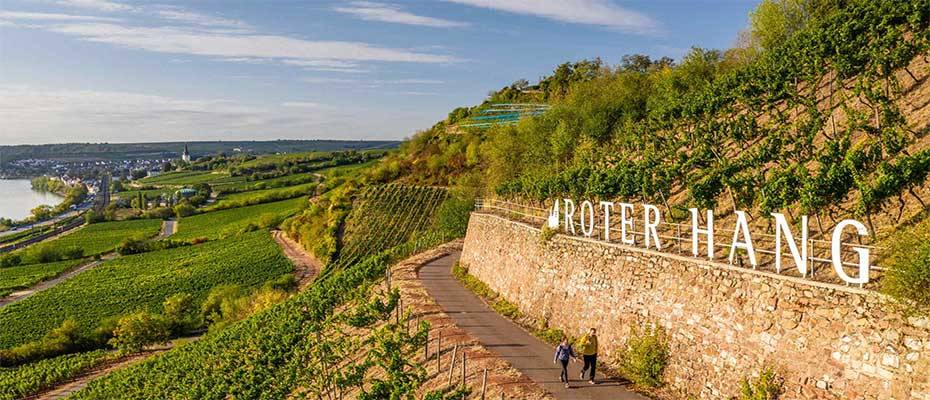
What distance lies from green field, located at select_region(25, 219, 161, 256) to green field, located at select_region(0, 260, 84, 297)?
788 cm

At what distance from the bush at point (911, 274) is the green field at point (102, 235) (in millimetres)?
118791

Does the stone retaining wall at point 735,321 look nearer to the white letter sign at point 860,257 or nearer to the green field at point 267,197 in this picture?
the white letter sign at point 860,257

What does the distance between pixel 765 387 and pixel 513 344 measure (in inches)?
416

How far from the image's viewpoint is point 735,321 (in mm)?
16500

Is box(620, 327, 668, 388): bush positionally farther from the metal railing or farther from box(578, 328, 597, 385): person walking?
the metal railing

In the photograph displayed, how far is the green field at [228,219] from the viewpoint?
111 metres

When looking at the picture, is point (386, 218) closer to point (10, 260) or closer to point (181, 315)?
point (181, 315)

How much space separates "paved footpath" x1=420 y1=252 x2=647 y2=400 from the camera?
1831 centimetres

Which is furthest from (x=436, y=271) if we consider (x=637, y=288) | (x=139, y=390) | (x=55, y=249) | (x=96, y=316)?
(x=55, y=249)

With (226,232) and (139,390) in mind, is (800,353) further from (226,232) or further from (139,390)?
(226,232)

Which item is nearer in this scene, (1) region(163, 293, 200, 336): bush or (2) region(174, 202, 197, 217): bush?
(1) region(163, 293, 200, 336): bush

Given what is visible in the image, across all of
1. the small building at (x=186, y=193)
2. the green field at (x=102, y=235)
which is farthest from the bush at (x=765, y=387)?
the small building at (x=186, y=193)

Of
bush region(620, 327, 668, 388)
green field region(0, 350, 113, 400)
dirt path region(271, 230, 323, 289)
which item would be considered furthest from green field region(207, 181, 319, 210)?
bush region(620, 327, 668, 388)

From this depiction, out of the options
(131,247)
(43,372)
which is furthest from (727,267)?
(131,247)
